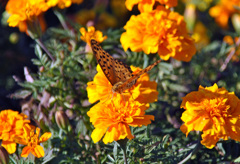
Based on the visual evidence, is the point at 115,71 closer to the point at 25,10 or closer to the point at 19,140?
the point at 19,140

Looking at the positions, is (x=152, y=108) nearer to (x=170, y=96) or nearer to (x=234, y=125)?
(x=170, y=96)

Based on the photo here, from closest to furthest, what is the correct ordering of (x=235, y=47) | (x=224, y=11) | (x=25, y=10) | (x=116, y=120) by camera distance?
(x=116, y=120) < (x=25, y=10) < (x=235, y=47) < (x=224, y=11)

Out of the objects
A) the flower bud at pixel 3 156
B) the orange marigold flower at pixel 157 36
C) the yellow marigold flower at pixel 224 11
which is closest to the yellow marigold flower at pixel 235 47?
the yellow marigold flower at pixel 224 11

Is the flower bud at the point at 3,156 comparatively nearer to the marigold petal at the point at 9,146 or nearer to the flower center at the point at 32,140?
the marigold petal at the point at 9,146

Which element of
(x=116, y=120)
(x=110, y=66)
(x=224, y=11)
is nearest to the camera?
(x=116, y=120)

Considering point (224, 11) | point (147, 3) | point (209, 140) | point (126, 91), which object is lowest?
point (209, 140)

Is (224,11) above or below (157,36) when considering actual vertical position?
above

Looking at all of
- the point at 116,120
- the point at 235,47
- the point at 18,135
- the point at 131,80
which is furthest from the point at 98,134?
the point at 235,47
